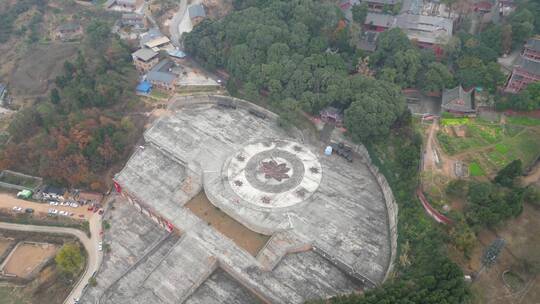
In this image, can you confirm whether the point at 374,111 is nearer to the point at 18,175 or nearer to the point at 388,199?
the point at 388,199

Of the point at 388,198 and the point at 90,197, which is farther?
the point at 90,197

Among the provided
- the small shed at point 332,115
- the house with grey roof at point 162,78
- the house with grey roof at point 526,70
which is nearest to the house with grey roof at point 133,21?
the house with grey roof at point 162,78

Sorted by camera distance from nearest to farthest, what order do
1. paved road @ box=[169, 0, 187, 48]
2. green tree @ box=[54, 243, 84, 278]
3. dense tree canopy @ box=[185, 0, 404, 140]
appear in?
green tree @ box=[54, 243, 84, 278] < dense tree canopy @ box=[185, 0, 404, 140] < paved road @ box=[169, 0, 187, 48]

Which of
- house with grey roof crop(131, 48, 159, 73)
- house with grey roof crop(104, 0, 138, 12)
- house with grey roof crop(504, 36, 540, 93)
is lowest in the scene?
house with grey roof crop(131, 48, 159, 73)

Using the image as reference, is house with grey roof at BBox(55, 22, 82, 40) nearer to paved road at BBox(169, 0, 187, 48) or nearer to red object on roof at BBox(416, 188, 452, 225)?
paved road at BBox(169, 0, 187, 48)

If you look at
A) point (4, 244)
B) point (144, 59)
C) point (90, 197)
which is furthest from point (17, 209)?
point (144, 59)

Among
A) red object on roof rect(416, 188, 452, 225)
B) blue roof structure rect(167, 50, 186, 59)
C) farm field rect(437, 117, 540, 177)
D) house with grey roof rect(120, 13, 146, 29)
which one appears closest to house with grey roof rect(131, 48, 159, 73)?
blue roof structure rect(167, 50, 186, 59)

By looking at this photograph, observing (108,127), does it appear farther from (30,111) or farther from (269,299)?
(269,299)
